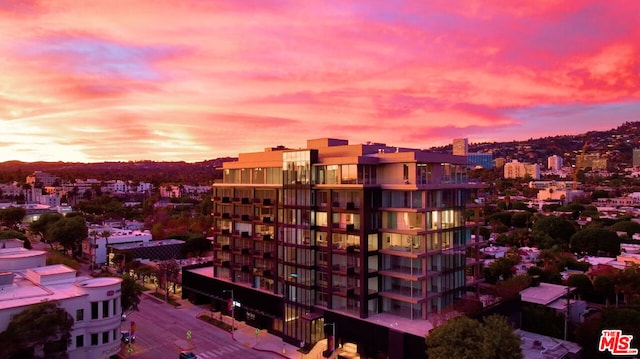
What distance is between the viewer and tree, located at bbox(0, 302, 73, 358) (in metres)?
48.7

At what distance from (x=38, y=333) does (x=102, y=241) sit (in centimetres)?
8433

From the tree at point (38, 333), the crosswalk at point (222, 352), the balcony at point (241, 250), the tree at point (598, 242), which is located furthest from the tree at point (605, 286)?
the tree at point (38, 333)

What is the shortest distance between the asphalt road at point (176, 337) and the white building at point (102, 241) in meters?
46.5

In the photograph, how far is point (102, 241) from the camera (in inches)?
5039

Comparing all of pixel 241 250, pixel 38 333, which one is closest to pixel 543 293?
pixel 241 250

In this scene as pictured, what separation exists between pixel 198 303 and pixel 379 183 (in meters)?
49.4

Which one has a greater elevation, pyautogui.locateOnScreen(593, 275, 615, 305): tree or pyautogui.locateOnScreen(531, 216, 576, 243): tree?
pyautogui.locateOnScreen(531, 216, 576, 243): tree

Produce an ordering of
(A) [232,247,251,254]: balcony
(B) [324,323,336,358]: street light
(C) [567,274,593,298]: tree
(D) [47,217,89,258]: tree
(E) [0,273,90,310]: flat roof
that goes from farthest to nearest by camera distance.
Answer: (D) [47,217,89,258]: tree, (C) [567,274,593,298]: tree, (A) [232,247,251,254]: balcony, (B) [324,323,336,358]: street light, (E) [0,273,90,310]: flat roof

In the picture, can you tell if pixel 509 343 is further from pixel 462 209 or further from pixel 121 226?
pixel 121 226

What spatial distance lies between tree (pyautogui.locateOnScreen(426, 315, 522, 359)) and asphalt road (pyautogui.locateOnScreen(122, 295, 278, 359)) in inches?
1125

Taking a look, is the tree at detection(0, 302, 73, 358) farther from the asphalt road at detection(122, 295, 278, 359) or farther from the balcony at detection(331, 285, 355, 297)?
the balcony at detection(331, 285, 355, 297)

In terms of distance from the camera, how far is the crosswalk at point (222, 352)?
6638cm

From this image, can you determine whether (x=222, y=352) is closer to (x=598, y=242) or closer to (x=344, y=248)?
(x=344, y=248)

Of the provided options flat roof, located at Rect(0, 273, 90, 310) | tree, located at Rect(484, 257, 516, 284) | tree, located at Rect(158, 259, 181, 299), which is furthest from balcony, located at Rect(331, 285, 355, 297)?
tree, located at Rect(158, 259, 181, 299)
